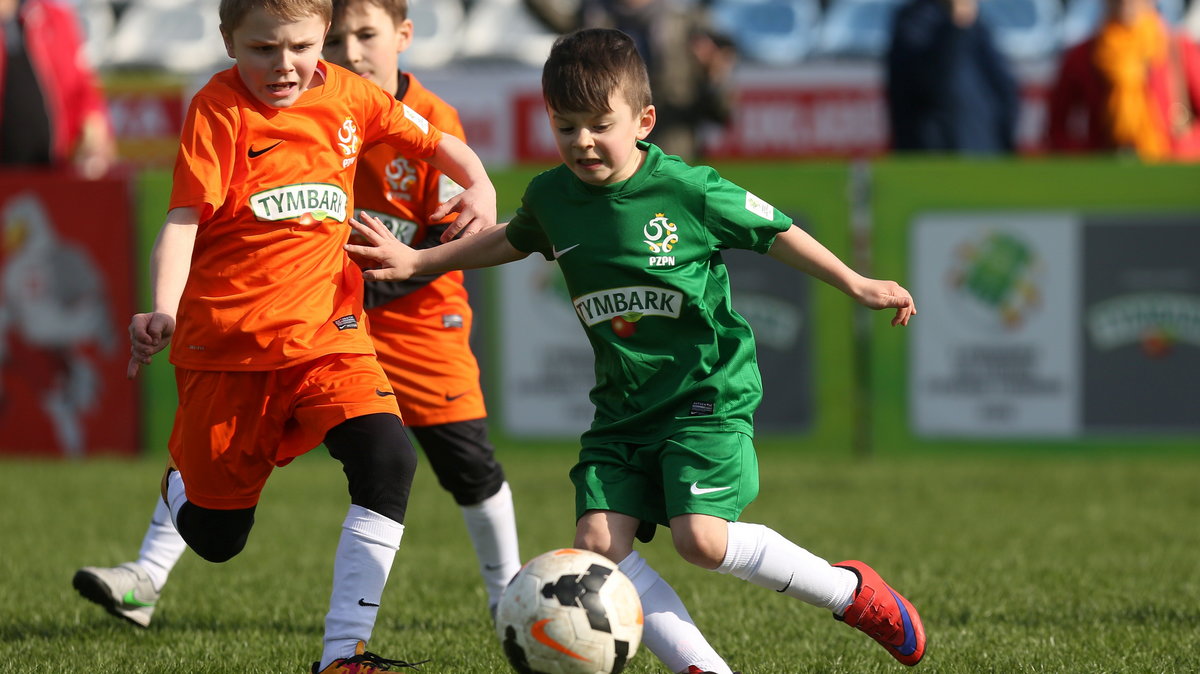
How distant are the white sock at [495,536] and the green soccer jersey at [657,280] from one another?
1.34 metres

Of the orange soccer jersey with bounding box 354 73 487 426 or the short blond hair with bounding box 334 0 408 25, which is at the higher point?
the short blond hair with bounding box 334 0 408 25

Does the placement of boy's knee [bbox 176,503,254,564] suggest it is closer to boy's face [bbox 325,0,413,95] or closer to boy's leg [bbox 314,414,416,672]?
boy's leg [bbox 314,414,416,672]

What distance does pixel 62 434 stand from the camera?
30.7 feet

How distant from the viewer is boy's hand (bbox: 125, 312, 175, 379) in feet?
12.1

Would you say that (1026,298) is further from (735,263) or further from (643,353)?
(643,353)

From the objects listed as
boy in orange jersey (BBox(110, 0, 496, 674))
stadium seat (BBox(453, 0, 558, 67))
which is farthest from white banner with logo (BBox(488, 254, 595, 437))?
stadium seat (BBox(453, 0, 558, 67))

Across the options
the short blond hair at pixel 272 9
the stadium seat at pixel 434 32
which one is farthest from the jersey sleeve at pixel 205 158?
the stadium seat at pixel 434 32

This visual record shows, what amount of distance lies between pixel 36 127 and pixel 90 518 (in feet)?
11.8

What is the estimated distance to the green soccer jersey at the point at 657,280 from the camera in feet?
12.8

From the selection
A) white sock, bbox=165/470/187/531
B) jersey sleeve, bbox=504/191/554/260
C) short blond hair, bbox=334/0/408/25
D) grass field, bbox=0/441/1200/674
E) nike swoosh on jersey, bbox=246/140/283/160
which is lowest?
grass field, bbox=0/441/1200/674

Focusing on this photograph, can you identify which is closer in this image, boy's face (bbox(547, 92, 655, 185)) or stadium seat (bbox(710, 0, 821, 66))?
boy's face (bbox(547, 92, 655, 185))

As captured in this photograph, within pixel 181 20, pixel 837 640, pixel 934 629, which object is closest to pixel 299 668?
pixel 837 640

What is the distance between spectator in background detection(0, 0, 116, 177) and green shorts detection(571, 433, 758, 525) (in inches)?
283

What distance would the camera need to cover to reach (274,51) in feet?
13.2
